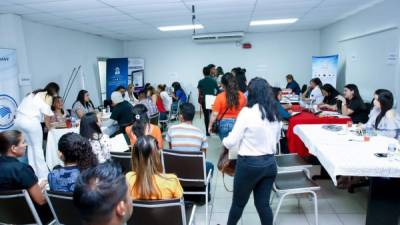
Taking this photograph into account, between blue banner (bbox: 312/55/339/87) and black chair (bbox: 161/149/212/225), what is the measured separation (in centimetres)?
580

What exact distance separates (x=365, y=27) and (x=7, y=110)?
674 centimetres

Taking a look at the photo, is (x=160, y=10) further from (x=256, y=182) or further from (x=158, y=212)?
(x=158, y=212)

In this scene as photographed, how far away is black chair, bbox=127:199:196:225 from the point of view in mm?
1547

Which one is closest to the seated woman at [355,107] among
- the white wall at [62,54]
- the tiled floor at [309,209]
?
the tiled floor at [309,209]

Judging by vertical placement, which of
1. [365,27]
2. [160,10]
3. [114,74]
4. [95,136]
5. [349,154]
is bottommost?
[349,154]

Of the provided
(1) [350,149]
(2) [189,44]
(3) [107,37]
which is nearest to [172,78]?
(2) [189,44]

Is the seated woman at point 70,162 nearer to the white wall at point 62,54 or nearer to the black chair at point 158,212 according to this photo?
the black chair at point 158,212

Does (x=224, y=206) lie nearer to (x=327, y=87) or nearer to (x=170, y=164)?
(x=170, y=164)

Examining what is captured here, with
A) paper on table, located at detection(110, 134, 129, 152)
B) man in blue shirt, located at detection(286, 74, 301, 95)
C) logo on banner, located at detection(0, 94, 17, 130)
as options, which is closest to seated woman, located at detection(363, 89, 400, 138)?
paper on table, located at detection(110, 134, 129, 152)

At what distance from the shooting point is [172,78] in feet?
32.2

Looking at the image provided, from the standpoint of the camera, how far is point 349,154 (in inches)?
92.2

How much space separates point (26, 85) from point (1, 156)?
327cm

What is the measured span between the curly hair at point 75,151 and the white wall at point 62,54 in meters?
4.08

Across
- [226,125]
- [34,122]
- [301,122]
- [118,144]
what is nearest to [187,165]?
[118,144]
